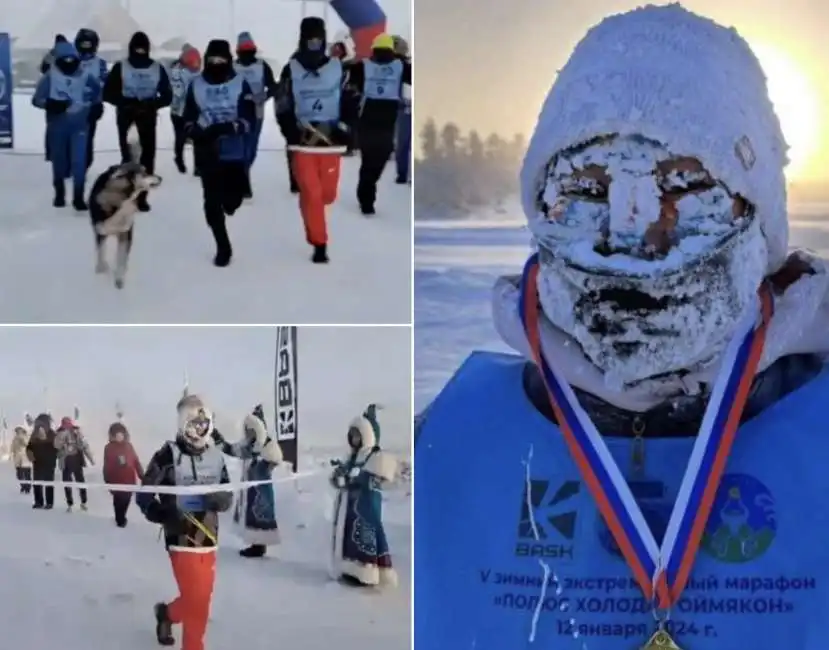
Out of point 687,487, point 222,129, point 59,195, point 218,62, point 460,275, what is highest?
point 218,62

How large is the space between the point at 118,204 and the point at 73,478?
0.44m

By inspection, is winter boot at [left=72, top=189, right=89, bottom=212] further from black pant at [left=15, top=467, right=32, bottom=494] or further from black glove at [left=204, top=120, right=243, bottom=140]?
black pant at [left=15, top=467, right=32, bottom=494]

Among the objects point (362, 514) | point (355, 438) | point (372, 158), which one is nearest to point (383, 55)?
point (372, 158)

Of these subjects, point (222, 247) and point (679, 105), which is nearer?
point (679, 105)

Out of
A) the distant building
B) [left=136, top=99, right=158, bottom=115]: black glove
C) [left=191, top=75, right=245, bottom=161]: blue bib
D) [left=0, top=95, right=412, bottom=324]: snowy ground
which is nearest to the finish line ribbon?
[left=0, top=95, right=412, bottom=324]: snowy ground

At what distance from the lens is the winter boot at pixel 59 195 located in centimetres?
200

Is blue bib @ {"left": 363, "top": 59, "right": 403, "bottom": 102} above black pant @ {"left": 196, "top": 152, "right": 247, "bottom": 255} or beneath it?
above

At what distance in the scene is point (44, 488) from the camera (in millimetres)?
2037

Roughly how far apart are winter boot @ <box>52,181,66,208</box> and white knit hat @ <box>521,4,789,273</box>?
0.78 metres

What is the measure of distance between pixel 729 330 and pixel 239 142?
0.82 metres

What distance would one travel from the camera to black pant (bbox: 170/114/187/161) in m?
1.98

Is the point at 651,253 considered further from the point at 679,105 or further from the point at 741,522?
the point at 741,522

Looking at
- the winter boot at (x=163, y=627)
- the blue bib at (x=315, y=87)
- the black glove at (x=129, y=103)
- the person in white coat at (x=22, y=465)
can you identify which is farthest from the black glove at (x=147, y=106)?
the winter boot at (x=163, y=627)

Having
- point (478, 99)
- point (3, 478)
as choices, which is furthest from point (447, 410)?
point (3, 478)
